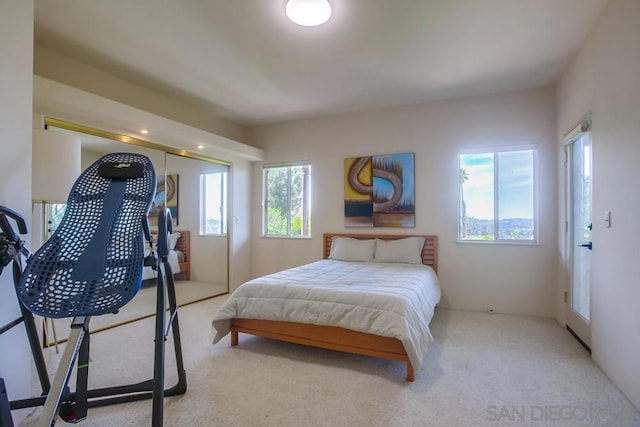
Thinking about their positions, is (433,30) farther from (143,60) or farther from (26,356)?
(26,356)

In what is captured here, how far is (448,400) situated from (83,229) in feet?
7.21

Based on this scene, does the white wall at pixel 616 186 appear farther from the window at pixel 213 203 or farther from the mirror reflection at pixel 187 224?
the window at pixel 213 203

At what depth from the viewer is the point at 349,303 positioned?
2.45 meters

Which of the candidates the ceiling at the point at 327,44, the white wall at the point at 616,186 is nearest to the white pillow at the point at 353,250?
the ceiling at the point at 327,44

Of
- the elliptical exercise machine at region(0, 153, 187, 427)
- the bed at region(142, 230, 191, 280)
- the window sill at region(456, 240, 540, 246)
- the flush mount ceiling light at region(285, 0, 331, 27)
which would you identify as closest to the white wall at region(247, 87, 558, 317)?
the window sill at region(456, 240, 540, 246)

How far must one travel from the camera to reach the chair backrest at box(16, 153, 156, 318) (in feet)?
4.14

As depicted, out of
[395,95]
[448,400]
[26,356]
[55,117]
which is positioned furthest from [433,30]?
[26,356]

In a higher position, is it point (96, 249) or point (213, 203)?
point (213, 203)

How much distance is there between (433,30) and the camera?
2584mm

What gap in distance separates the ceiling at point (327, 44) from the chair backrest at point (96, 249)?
144 centimetres

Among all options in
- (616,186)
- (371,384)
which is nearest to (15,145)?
(371,384)

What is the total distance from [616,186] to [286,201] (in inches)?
153

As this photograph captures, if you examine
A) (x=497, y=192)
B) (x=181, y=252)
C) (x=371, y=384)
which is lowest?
(x=371, y=384)

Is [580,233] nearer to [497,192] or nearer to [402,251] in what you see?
[497,192]
